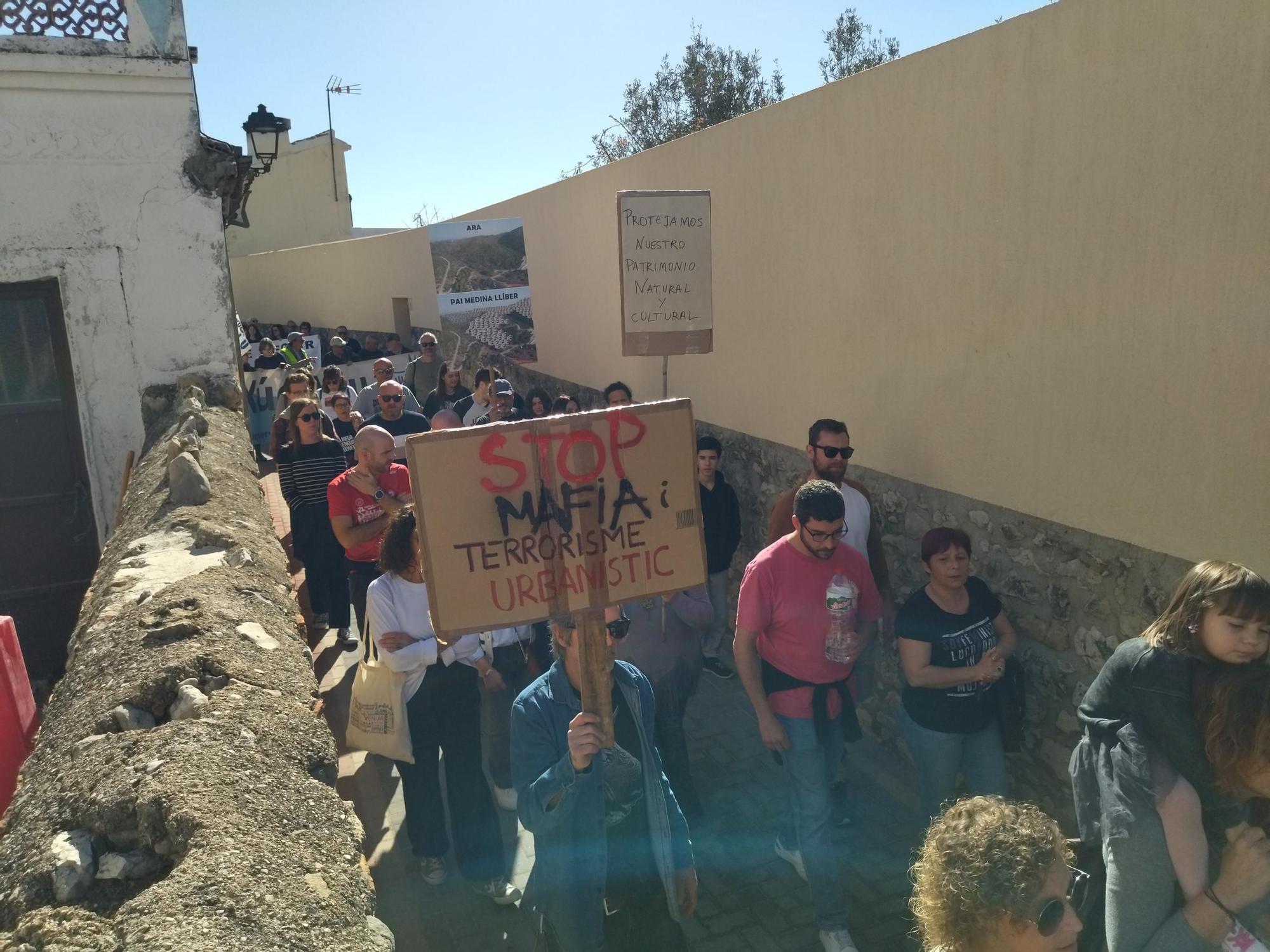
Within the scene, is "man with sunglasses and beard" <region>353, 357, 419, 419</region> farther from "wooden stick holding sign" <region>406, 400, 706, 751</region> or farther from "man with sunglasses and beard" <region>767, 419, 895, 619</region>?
"wooden stick holding sign" <region>406, 400, 706, 751</region>

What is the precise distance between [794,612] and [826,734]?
577mm

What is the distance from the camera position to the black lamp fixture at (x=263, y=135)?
955 centimetres

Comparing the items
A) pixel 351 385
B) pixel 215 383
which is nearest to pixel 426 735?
pixel 215 383

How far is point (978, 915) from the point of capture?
217 cm

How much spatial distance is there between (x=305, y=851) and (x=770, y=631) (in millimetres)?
2678

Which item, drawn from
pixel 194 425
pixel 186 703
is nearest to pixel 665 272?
pixel 194 425

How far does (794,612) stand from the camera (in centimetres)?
425

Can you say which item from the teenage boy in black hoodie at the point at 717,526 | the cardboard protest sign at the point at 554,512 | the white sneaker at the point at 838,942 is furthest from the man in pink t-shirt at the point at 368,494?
the white sneaker at the point at 838,942

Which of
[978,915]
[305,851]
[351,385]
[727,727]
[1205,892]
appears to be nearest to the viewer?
[305,851]

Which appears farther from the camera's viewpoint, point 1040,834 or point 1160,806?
point 1160,806

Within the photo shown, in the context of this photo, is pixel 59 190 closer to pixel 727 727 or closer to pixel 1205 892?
pixel 727 727

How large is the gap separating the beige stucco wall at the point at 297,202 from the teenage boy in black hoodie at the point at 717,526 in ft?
95.0

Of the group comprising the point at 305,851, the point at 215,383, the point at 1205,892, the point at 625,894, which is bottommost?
the point at 625,894

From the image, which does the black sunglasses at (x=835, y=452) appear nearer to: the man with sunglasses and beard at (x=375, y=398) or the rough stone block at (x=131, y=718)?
the rough stone block at (x=131, y=718)
